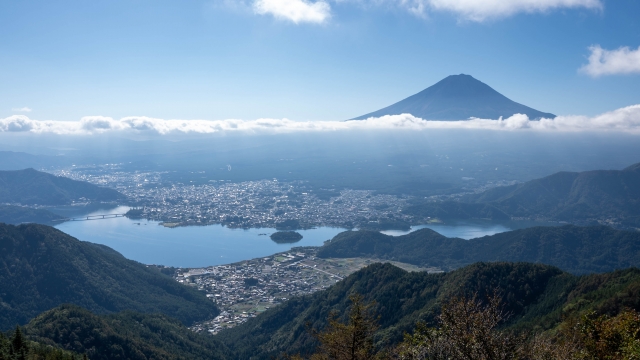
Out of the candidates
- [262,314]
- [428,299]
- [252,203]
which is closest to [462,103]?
[252,203]

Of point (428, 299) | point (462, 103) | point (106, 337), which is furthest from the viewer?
point (462, 103)

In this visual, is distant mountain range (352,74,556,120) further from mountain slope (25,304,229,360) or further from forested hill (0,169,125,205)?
mountain slope (25,304,229,360)

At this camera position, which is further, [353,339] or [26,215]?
[26,215]

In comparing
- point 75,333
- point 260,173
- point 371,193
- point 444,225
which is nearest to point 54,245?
point 75,333

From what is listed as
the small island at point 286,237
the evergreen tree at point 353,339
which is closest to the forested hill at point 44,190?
the small island at point 286,237

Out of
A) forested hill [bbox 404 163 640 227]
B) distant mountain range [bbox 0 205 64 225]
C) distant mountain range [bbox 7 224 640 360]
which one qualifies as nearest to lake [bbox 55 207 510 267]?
distant mountain range [bbox 0 205 64 225]

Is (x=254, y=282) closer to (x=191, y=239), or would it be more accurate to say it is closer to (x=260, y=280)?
(x=260, y=280)

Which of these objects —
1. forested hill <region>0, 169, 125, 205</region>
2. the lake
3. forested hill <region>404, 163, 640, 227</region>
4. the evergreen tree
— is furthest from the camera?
forested hill <region>0, 169, 125, 205</region>
